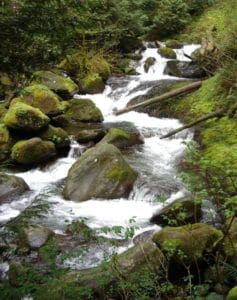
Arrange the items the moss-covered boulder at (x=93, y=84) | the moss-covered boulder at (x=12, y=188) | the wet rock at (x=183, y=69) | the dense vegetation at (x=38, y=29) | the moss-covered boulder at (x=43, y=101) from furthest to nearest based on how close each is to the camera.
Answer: the moss-covered boulder at (x=93, y=84)
the wet rock at (x=183, y=69)
the moss-covered boulder at (x=43, y=101)
the moss-covered boulder at (x=12, y=188)
the dense vegetation at (x=38, y=29)

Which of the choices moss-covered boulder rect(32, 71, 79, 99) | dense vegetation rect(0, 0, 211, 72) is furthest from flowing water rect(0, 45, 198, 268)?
dense vegetation rect(0, 0, 211, 72)

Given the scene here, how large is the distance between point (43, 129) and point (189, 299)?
7582mm

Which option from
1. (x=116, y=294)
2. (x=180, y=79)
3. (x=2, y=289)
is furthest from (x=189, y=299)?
(x=180, y=79)

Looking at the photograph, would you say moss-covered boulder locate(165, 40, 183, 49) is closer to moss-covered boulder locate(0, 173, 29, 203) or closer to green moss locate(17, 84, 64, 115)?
green moss locate(17, 84, 64, 115)

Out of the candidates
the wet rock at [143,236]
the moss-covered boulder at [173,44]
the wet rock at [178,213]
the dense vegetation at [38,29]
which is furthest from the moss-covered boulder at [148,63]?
the dense vegetation at [38,29]

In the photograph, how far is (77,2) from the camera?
4.33 metres

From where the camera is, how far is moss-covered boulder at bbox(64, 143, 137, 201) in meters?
8.63

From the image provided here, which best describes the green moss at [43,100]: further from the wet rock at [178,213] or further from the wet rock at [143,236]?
the wet rock at [143,236]

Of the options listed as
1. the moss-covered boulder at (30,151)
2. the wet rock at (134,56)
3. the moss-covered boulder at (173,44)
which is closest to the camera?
the moss-covered boulder at (30,151)

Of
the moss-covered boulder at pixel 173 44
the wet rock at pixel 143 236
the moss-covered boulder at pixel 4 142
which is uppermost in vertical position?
the moss-covered boulder at pixel 173 44

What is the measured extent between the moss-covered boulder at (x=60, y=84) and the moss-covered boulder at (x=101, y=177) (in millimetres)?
5366

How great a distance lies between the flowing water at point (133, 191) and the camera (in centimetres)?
784

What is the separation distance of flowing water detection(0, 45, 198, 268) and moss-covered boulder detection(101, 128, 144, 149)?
0.28 m

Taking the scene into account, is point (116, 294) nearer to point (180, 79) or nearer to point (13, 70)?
point (13, 70)
